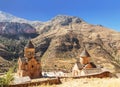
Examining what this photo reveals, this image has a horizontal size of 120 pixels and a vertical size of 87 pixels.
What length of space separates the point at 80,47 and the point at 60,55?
25929 millimetres

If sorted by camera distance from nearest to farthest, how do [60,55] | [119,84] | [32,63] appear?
[119,84], [32,63], [60,55]

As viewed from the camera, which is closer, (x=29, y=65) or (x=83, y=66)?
(x=29, y=65)

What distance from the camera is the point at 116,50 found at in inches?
7520

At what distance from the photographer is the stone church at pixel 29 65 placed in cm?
4912

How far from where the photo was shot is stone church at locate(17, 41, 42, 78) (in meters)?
49.1

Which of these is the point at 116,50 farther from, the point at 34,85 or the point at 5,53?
the point at 34,85

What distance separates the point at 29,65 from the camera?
163ft

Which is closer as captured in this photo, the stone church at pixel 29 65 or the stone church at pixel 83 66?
the stone church at pixel 29 65

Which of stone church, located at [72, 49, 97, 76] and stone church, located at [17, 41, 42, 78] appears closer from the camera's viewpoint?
stone church, located at [17, 41, 42, 78]

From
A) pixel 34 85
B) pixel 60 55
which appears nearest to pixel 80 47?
pixel 60 55

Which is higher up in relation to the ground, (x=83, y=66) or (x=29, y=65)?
(x=29, y=65)

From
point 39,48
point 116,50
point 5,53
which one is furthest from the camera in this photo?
point 116,50

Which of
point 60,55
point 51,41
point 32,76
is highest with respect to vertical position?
point 51,41

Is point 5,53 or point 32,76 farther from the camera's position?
point 5,53
